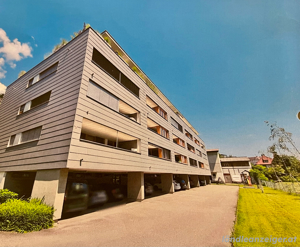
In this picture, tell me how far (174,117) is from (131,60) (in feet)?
40.9

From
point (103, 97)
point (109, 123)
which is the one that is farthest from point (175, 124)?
point (103, 97)

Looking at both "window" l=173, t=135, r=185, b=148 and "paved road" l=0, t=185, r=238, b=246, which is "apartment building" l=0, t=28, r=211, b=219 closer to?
"paved road" l=0, t=185, r=238, b=246

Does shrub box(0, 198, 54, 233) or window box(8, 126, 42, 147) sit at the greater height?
window box(8, 126, 42, 147)

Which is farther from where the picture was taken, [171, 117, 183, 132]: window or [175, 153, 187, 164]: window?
[175, 153, 187, 164]: window

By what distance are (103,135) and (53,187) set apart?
18.6 ft

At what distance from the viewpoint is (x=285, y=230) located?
5.68 metres

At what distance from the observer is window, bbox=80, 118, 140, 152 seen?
9.89m

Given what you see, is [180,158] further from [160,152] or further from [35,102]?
[35,102]

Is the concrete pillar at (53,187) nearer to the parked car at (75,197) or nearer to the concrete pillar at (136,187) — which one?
the parked car at (75,197)

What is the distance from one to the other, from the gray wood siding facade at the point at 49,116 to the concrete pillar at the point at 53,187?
43 centimetres

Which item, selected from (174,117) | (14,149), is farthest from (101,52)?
(174,117)

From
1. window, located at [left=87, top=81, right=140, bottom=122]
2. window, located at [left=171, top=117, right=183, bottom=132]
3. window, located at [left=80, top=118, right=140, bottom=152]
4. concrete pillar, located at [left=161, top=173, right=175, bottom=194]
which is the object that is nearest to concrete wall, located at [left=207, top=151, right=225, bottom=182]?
window, located at [left=171, top=117, right=183, bottom=132]

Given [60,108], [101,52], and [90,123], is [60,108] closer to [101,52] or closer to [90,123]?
[90,123]

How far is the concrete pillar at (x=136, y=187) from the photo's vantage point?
12550 mm
